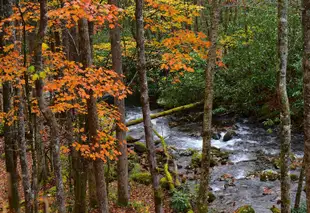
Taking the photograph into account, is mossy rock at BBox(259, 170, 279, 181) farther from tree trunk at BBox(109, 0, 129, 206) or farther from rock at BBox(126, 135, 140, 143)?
rock at BBox(126, 135, 140, 143)

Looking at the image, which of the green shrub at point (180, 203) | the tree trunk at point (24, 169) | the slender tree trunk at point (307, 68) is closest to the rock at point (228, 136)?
the green shrub at point (180, 203)

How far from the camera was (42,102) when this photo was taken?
18.2 ft

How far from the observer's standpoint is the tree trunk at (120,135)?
10406 millimetres

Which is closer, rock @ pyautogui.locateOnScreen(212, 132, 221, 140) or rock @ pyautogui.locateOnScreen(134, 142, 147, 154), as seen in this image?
rock @ pyautogui.locateOnScreen(134, 142, 147, 154)

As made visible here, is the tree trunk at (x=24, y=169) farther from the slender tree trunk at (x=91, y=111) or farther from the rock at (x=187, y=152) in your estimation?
the rock at (x=187, y=152)

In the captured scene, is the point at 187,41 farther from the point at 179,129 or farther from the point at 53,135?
the point at 179,129

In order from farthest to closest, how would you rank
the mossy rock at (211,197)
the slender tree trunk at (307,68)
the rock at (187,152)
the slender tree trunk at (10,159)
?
the rock at (187,152) → the mossy rock at (211,197) → the slender tree trunk at (10,159) → the slender tree trunk at (307,68)

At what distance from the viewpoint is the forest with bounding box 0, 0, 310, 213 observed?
23.1 ft

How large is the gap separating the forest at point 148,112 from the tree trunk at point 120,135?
39 mm

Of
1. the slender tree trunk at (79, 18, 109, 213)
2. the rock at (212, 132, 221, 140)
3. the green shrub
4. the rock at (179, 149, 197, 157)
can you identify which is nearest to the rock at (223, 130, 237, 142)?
the rock at (212, 132, 221, 140)

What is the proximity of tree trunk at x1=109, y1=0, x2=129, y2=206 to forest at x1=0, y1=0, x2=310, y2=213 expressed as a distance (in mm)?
39

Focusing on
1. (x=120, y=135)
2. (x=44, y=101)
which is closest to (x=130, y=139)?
(x=120, y=135)

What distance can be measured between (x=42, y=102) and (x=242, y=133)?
16.6m

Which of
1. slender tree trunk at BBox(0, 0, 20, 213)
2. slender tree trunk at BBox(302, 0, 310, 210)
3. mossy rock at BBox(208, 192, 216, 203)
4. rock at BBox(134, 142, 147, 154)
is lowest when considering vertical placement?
mossy rock at BBox(208, 192, 216, 203)
